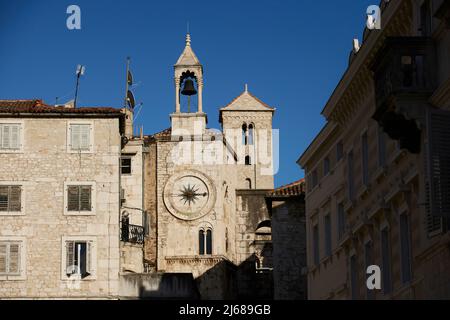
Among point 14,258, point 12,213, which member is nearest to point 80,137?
point 12,213

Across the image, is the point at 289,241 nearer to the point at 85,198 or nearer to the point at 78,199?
→ the point at 85,198

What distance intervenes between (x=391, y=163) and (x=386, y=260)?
9.75 feet

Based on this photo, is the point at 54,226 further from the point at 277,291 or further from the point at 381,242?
the point at 381,242

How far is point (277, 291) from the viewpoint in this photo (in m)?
63.8

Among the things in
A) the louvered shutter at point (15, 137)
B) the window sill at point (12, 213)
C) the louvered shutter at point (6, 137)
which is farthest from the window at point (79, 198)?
the louvered shutter at point (6, 137)

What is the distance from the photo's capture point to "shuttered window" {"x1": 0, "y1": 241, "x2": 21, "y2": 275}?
57312 millimetres

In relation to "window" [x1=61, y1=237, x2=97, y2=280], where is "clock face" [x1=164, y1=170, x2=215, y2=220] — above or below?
above

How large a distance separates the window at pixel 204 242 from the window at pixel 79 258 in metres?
27.4

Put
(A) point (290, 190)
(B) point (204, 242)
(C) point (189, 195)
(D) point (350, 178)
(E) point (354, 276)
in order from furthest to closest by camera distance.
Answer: (C) point (189, 195)
(B) point (204, 242)
(A) point (290, 190)
(D) point (350, 178)
(E) point (354, 276)

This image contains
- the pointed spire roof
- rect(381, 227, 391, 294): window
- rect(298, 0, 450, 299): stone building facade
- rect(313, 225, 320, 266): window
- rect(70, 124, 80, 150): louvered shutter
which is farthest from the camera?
the pointed spire roof

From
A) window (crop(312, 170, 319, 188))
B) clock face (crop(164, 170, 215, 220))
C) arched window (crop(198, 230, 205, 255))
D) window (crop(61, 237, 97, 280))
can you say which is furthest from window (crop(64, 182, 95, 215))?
arched window (crop(198, 230, 205, 255))

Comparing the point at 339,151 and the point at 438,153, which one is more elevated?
the point at 339,151

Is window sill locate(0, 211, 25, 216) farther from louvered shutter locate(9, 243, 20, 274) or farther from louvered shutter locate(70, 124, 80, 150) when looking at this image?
louvered shutter locate(70, 124, 80, 150)

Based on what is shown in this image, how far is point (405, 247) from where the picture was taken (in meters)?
35.0
